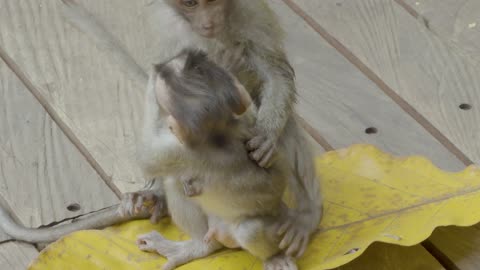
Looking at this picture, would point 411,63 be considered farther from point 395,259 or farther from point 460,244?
point 395,259

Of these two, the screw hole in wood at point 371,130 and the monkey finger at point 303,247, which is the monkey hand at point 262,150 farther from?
the screw hole in wood at point 371,130

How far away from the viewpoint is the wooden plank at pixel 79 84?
532 cm

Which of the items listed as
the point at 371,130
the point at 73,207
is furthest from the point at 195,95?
the point at 371,130

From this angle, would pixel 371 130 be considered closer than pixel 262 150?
No

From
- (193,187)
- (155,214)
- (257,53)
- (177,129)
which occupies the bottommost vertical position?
(155,214)

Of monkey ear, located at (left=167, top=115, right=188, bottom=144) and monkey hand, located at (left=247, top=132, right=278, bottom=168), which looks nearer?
monkey ear, located at (left=167, top=115, right=188, bottom=144)

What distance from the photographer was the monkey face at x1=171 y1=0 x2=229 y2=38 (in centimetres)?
459

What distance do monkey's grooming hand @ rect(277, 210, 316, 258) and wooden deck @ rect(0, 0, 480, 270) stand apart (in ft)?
1.65

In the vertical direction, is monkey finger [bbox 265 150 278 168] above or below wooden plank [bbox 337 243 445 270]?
above

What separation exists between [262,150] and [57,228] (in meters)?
1.08

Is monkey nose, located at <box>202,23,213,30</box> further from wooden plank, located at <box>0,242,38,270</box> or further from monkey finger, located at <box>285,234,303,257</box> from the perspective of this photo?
wooden plank, located at <box>0,242,38,270</box>

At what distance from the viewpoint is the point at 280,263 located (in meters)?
4.50

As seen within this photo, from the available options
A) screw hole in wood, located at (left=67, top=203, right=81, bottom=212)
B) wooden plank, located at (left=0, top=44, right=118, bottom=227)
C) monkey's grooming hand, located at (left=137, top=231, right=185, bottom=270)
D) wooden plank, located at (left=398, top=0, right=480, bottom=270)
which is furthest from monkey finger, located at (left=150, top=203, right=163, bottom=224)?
wooden plank, located at (left=398, top=0, right=480, bottom=270)

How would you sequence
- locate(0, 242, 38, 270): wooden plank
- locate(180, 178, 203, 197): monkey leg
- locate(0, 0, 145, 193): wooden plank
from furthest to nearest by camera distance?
1. locate(0, 0, 145, 193): wooden plank
2. locate(0, 242, 38, 270): wooden plank
3. locate(180, 178, 203, 197): monkey leg
